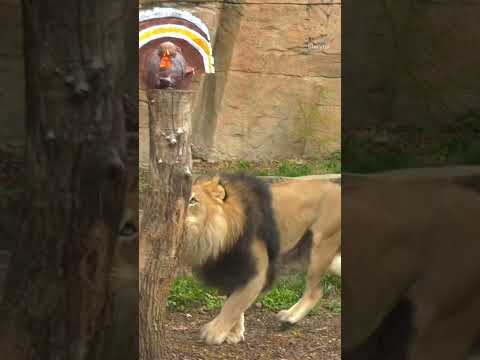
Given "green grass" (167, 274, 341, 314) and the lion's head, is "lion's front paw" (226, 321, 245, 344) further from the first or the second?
the lion's head

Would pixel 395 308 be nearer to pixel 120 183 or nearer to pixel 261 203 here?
pixel 261 203

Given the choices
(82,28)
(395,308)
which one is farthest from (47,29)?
(395,308)

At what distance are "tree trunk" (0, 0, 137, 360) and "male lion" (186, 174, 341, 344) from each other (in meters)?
0.38

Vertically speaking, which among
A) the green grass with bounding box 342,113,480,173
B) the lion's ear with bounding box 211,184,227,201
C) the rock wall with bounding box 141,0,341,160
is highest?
the rock wall with bounding box 141,0,341,160

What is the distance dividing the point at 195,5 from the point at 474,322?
1571 millimetres

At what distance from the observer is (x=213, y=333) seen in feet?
11.6

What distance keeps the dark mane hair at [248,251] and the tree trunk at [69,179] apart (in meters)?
0.44

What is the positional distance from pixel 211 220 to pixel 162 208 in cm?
21

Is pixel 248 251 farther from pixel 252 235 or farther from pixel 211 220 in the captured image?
pixel 211 220

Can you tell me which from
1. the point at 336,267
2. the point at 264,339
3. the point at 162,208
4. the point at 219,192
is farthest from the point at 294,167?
the point at 264,339

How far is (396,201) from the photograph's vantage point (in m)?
3.63

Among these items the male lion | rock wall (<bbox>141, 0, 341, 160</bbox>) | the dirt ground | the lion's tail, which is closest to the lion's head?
the male lion

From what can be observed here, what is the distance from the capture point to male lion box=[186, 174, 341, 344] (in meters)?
3.54

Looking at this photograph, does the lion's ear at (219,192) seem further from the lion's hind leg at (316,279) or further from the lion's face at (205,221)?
the lion's hind leg at (316,279)
